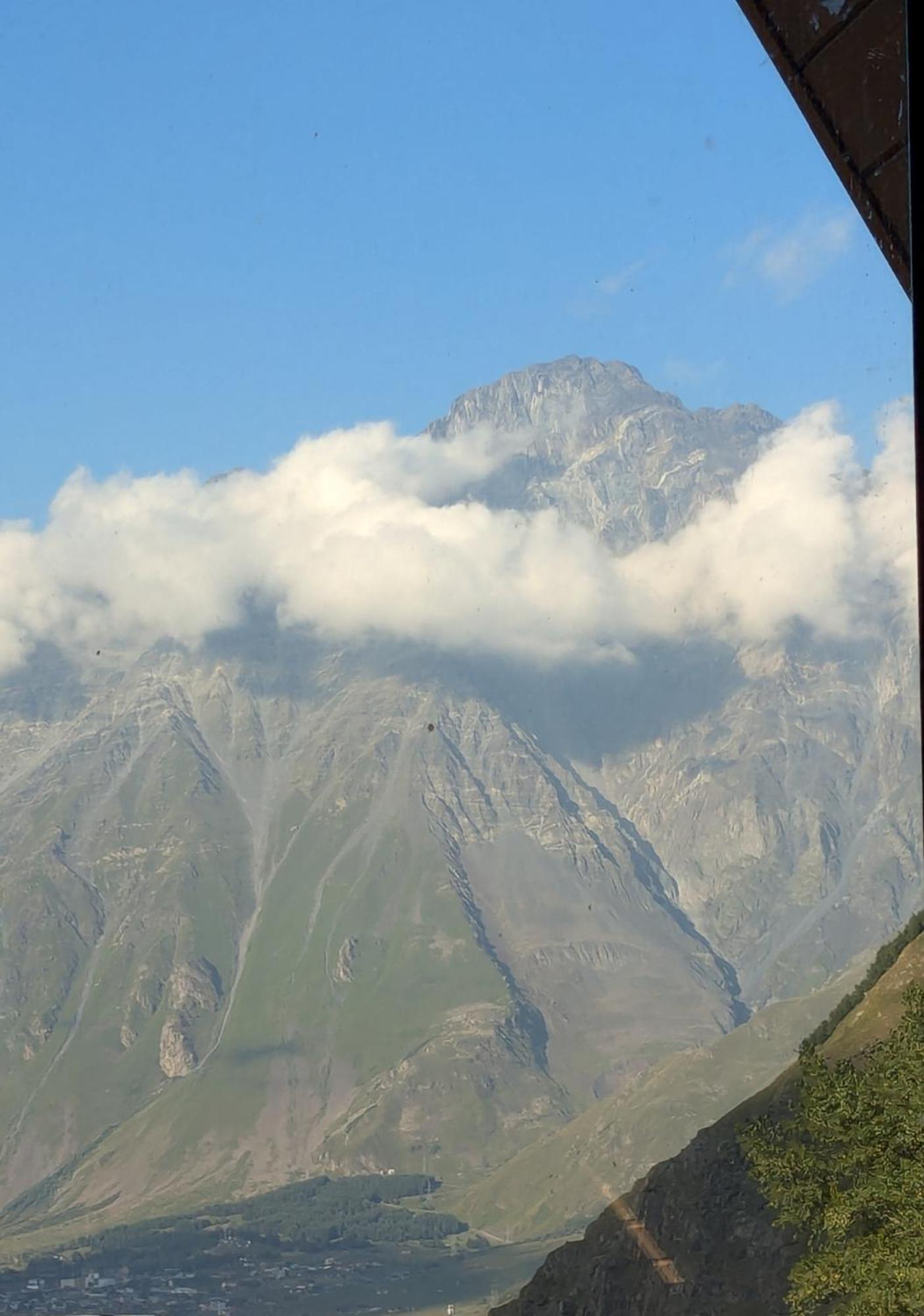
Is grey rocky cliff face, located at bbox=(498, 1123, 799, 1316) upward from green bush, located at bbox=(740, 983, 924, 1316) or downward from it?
upward

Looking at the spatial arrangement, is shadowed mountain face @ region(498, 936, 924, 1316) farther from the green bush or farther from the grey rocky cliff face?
the green bush

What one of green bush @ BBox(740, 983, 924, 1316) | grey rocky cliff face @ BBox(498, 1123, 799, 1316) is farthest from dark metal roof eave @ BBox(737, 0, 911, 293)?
grey rocky cliff face @ BBox(498, 1123, 799, 1316)

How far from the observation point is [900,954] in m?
128

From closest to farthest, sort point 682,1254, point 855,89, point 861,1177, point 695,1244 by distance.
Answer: point 855,89, point 861,1177, point 695,1244, point 682,1254

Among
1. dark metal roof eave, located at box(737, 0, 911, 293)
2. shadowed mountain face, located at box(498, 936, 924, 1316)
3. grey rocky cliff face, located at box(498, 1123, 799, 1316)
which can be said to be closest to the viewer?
dark metal roof eave, located at box(737, 0, 911, 293)

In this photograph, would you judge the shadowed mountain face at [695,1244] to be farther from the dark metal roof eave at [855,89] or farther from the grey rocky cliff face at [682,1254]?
the dark metal roof eave at [855,89]

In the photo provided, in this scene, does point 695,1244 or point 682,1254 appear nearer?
point 695,1244

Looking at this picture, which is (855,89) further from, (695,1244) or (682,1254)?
(682,1254)

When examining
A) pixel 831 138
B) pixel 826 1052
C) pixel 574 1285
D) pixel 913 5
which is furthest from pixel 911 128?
pixel 826 1052

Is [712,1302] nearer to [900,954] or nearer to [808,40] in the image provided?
[900,954]

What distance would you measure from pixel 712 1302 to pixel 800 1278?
269 feet

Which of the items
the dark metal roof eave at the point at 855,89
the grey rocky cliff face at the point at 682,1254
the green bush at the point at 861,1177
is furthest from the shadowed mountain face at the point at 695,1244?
the dark metal roof eave at the point at 855,89

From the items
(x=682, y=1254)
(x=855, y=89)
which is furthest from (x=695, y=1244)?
(x=855, y=89)

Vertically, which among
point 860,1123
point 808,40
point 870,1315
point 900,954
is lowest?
point 870,1315
